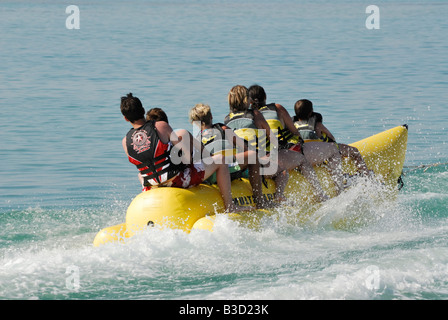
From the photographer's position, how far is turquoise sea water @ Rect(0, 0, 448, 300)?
184 inches

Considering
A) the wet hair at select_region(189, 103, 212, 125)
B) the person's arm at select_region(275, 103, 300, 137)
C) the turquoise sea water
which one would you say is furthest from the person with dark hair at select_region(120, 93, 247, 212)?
the person's arm at select_region(275, 103, 300, 137)

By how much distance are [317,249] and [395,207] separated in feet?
6.16

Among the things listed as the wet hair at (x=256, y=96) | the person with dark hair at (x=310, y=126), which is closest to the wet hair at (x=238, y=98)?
the wet hair at (x=256, y=96)

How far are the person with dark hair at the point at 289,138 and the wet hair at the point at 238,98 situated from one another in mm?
294

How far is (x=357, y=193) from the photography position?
674 cm

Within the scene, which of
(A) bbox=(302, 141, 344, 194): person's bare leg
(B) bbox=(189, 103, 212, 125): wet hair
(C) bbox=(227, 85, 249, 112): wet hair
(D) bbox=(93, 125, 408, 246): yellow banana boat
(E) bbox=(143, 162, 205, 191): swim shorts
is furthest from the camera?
(A) bbox=(302, 141, 344, 194): person's bare leg

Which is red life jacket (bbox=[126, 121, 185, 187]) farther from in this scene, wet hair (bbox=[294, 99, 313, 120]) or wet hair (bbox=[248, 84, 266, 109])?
wet hair (bbox=[294, 99, 313, 120])

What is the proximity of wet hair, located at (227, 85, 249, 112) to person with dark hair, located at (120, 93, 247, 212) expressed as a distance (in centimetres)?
69

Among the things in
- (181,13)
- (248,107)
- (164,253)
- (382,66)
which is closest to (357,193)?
(248,107)

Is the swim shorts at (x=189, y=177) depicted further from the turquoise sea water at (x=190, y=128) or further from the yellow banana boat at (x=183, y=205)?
the turquoise sea water at (x=190, y=128)

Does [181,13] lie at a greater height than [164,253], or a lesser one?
greater

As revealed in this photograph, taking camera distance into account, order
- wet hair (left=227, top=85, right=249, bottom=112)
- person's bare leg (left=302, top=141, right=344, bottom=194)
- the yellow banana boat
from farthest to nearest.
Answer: person's bare leg (left=302, top=141, right=344, bottom=194) < wet hair (left=227, top=85, right=249, bottom=112) < the yellow banana boat

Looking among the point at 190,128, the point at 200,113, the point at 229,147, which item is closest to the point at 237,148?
the point at 229,147
